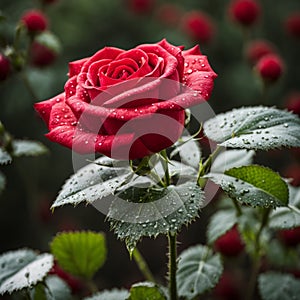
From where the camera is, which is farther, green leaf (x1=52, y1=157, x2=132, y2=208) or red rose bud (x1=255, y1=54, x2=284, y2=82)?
red rose bud (x1=255, y1=54, x2=284, y2=82)

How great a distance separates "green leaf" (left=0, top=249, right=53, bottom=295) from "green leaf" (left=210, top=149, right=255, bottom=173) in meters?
0.21

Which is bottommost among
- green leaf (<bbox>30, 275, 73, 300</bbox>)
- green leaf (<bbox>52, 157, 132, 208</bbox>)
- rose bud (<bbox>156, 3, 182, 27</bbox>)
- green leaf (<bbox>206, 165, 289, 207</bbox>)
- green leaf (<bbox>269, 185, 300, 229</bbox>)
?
green leaf (<bbox>30, 275, 73, 300</bbox>)

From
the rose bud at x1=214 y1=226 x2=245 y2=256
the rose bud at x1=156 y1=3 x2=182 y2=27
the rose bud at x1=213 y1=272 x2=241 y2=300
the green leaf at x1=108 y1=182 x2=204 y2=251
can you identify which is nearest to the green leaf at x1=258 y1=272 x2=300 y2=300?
the rose bud at x1=214 y1=226 x2=245 y2=256

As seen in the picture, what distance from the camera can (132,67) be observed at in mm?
454

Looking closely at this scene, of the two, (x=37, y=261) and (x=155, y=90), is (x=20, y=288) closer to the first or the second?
(x=37, y=261)

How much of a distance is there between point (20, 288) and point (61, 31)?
35.6 inches

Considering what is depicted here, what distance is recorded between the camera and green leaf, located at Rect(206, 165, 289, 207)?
48 centimetres

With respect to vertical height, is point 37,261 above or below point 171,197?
below

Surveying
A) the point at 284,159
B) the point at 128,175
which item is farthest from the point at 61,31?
the point at 128,175

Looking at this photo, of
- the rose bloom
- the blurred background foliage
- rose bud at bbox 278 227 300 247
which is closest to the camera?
the rose bloom

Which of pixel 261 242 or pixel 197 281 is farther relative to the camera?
pixel 261 242

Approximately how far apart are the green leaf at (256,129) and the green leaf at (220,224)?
139 mm

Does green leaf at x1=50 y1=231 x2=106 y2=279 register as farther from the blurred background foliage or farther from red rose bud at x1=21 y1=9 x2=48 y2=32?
the blurred background foliage

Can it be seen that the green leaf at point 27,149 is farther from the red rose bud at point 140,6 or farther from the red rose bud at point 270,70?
the red rose bud at point 140,6
